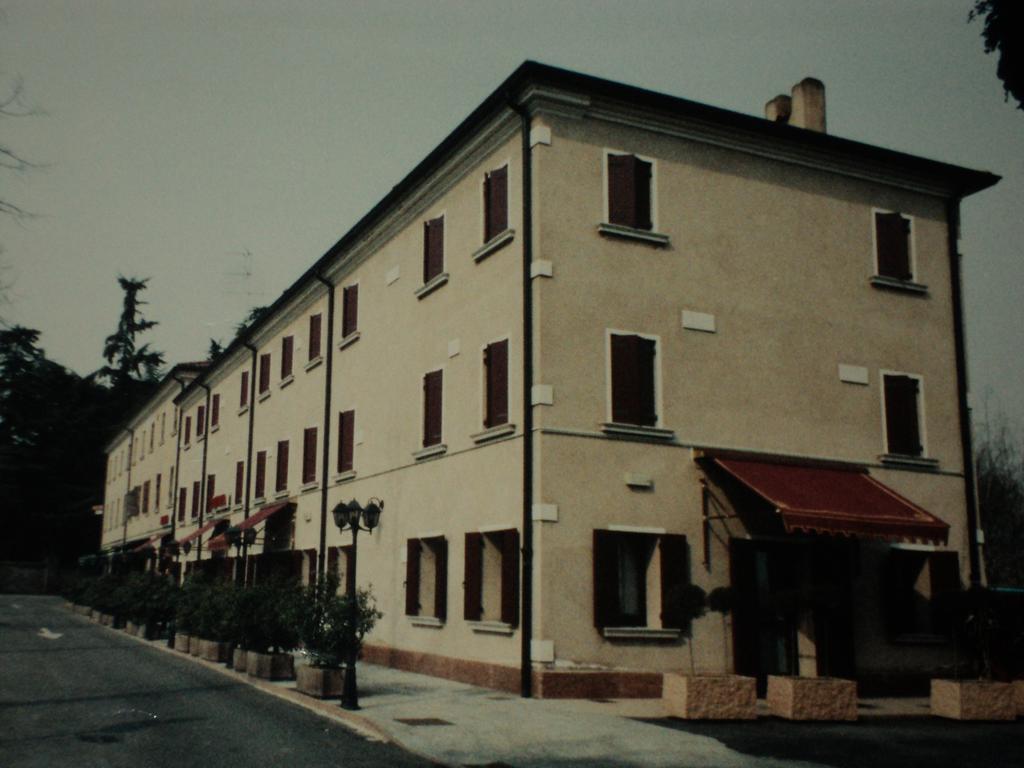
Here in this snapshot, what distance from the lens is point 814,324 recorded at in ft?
62.0

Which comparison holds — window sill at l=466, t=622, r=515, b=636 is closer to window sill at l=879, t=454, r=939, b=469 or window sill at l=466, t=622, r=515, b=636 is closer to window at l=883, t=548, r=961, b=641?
window at l=883, t=548, r=961, b=641

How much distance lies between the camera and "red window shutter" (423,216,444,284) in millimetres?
20328

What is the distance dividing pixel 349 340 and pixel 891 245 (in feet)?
42.1

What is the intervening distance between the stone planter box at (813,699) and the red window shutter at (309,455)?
16.1 m

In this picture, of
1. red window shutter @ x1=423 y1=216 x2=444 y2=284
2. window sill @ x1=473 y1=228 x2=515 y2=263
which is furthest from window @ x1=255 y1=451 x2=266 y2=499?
window sill @ x1=473 y1=228 x2=515 y2=263

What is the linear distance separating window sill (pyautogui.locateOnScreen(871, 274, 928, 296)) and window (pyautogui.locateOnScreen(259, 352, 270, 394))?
19.7 m

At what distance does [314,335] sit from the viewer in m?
28.2

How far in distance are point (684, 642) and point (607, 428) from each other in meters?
3.66

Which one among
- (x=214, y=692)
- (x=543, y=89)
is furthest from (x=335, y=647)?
(x=543, y=89)

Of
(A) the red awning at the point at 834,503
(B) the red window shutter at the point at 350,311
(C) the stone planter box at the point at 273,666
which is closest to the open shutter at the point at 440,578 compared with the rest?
(C) the stone planter box at the point at 273,666

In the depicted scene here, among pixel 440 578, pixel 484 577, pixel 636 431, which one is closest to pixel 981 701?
pixel 636 431

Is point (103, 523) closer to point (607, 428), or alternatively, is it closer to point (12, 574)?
point (12, 574)

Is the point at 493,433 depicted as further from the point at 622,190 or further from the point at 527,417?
the point at 622,190

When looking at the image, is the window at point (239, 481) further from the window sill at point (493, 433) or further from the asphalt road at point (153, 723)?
the window sill at point (493, 433)
